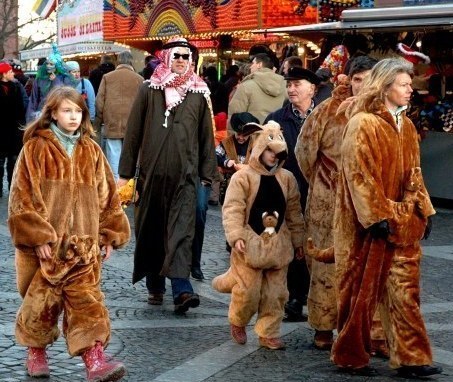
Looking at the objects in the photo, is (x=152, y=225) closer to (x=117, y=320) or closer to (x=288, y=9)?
(x=117, y=320)

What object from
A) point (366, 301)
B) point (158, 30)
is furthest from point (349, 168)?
point (158, 30)

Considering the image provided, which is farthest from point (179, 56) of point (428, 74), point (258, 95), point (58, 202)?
point (428, 74)

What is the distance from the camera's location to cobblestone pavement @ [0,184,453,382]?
686 centimetres

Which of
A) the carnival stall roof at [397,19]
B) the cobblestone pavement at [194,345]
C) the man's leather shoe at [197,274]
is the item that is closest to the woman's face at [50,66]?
the carnival stall roof at [397,19]

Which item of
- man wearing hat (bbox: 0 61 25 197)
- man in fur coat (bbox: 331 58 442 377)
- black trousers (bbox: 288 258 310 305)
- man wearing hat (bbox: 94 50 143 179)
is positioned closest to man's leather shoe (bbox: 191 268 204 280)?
black trousers (bbox: 288 258 310 305)

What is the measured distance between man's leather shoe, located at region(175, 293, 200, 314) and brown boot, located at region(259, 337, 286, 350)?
41.0 inches

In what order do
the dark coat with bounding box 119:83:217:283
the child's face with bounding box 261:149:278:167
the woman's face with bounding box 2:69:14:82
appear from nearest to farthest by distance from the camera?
the child's face with bounding box 261:149:278:167 < the dark coat with bounding box 119:83:217:283 < the woman's face with bounding box 2:69:14:82

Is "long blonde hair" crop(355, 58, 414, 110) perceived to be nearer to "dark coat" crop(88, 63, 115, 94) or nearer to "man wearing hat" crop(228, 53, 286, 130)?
"man wearing hat" crop(228, 53, 286, 130)

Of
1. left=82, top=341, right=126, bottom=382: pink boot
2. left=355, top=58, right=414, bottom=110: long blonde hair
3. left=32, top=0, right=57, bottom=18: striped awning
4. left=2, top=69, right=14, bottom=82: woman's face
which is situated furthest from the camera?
left=32, top=0, right=57, bottom=18: striped awning

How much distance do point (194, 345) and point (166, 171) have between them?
1592 mm

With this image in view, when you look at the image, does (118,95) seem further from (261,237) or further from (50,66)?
(261,237)

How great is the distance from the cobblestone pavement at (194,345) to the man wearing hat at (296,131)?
18 centimetres

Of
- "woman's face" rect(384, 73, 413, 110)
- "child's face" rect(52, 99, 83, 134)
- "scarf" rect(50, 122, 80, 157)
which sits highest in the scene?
"woman's face" rect(384, 73, 413, 110)

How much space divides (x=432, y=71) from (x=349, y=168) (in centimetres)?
960
